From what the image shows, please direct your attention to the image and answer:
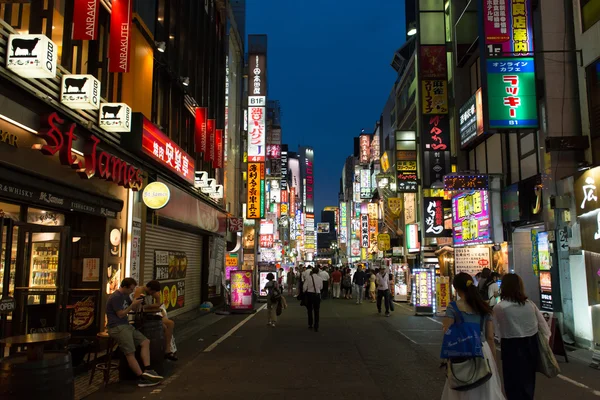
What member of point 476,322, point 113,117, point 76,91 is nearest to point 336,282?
point 113,117

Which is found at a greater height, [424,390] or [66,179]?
[66,179]

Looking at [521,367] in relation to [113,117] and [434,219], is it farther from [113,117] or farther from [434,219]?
[434,219]

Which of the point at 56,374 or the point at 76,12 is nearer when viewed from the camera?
the point at 56,374

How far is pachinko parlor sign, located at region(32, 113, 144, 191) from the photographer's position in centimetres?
854

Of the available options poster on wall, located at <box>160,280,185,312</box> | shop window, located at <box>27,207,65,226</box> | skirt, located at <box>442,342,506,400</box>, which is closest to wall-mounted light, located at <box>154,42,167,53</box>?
shop window, located at <box>27,207,65,226</box>

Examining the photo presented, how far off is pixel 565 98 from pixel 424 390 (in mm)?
8913

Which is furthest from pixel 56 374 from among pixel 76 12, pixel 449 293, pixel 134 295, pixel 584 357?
pixel 449 293

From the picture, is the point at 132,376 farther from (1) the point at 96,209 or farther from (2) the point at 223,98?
(2) the point at 223,98

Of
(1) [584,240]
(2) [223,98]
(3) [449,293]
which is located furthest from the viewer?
(2) [223,98]

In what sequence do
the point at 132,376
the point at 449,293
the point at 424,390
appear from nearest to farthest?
the point at 424,390 → the point at 132,376 → the point at 449,293

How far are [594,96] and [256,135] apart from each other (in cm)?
2211

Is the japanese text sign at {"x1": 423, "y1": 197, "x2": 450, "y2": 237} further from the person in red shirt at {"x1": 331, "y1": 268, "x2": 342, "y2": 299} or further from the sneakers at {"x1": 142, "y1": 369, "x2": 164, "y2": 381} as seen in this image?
the sneakers at {"x1": 142, "y1": 369, "x2": 164, "y2": 381}

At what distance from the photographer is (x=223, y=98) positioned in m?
27.1

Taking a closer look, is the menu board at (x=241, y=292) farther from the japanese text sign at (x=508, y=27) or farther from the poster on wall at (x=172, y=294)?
the japanese text sign at (x=508, y=27)
